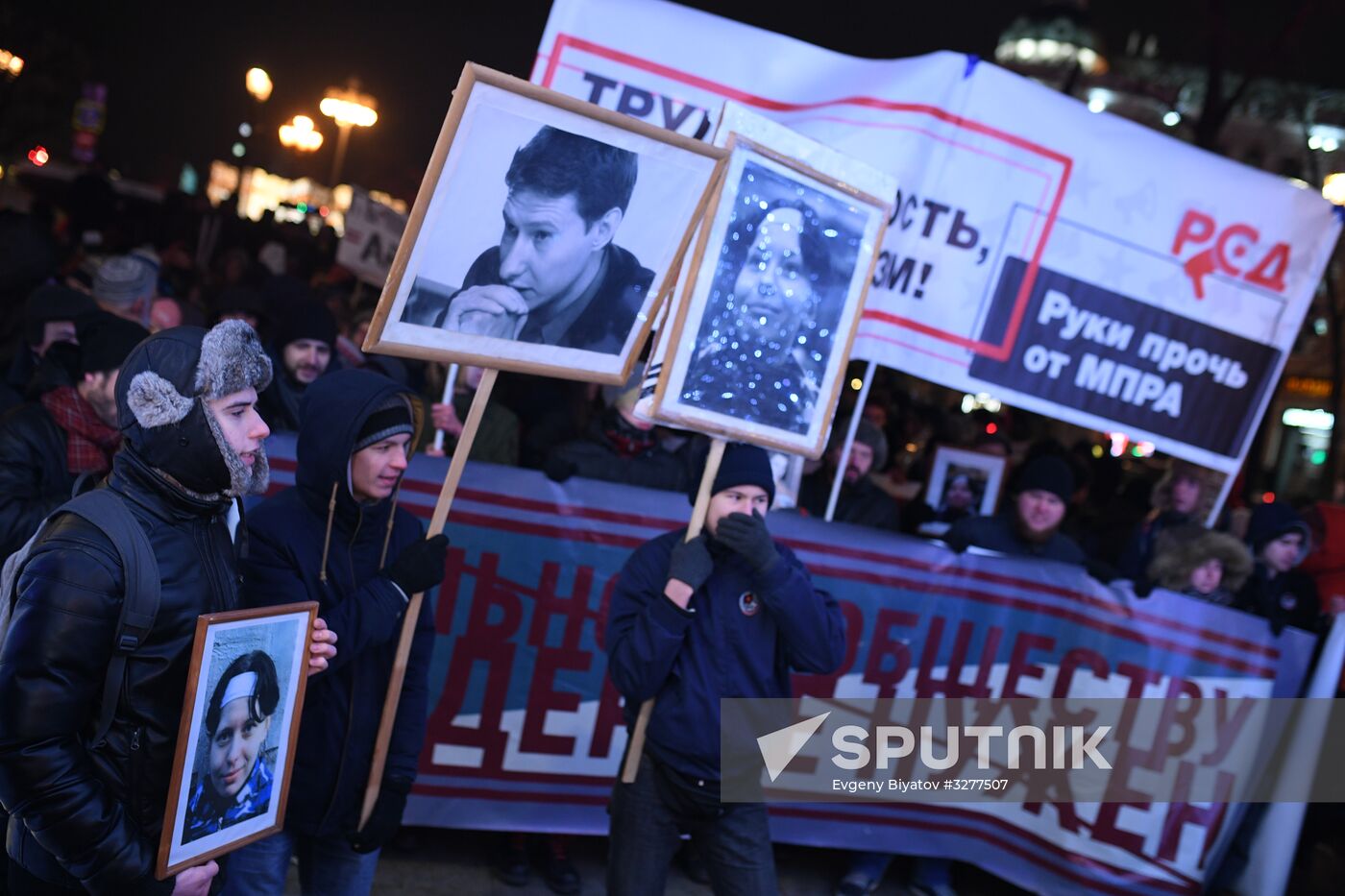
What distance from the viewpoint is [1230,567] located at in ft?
18.4

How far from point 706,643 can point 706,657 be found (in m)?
0.04

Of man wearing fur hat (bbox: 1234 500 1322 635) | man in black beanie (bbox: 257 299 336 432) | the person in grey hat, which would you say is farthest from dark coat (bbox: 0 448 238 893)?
man wearing fur hat (bbox: 1234 500 1322 635)

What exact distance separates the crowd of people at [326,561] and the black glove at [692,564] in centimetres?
1

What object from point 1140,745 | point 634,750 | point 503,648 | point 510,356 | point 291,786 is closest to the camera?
point 291,786

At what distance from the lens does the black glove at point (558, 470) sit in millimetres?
4910

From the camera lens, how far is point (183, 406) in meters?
2.37

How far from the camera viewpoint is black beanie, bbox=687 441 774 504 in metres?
3.65

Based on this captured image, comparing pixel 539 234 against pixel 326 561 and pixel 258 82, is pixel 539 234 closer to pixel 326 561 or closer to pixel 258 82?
pixel 326 561

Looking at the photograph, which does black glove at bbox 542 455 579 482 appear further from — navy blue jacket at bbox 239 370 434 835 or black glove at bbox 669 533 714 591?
navy blue jacket at bbox 239 370 434 835

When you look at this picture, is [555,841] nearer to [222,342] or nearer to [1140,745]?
[1140,745]

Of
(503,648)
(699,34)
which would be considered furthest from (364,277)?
(503,648)

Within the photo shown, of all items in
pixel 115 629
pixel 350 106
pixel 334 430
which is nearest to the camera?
pixel 115 629

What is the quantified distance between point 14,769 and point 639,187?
2.07 metres

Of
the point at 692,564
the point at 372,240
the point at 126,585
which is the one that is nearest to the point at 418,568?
the point at 692,564
